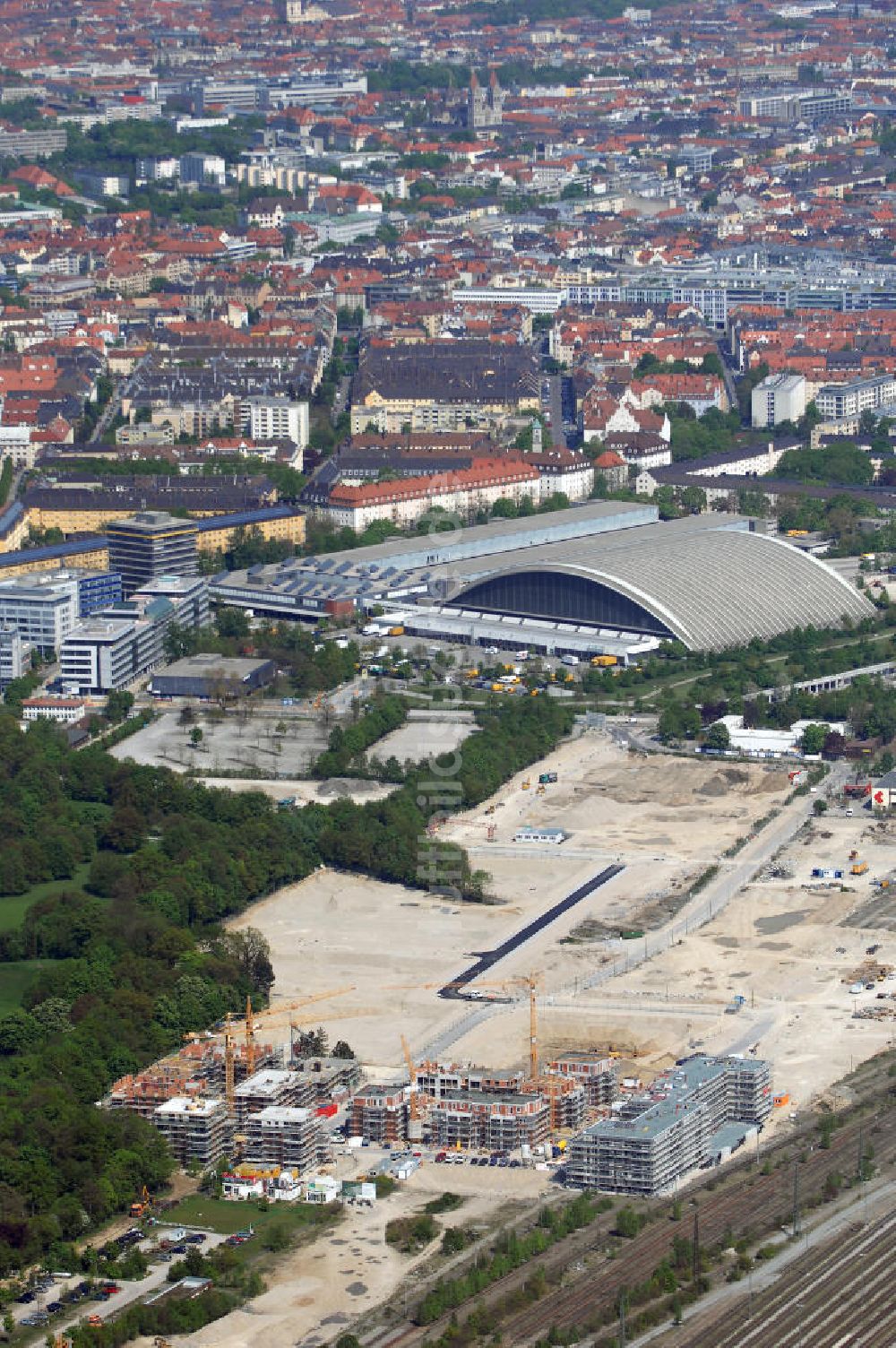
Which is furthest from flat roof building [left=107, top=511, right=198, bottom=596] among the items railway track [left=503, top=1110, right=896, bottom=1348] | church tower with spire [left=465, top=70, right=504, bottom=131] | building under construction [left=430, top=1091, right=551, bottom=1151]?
church tower with spire [left=465, top=70, right=504, bottom=131]

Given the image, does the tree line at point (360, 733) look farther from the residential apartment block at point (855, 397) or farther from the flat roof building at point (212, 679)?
the residential apartment block at point (855, 397)

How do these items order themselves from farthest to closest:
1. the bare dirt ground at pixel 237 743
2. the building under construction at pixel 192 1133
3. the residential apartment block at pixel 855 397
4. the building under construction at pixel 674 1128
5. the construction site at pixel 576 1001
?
the residential apartment block at pixel 855 397 < the bare dirt ground at pixel 237 743 < the building under construction at pixel 192 1133 < the construction site at pixel 576 1001 < the building under construction at pixel 674 1128

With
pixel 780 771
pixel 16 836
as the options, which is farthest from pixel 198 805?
pixel 780 771

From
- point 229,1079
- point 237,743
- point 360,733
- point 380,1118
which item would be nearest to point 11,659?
point 237,743

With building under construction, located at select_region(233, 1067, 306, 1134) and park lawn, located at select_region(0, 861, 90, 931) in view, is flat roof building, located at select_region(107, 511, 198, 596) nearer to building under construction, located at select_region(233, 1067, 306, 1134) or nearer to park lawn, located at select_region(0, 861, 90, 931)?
park lawn, located at select_region(0, 861, 90, 931)

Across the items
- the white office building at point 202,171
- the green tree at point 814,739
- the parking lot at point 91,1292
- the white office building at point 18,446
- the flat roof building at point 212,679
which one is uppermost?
the white office building at point 202,171

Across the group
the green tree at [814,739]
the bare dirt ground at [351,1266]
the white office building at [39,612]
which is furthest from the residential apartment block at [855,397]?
the bare dirt ground at [351,1266]

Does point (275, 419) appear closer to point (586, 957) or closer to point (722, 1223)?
point (586, 957)
